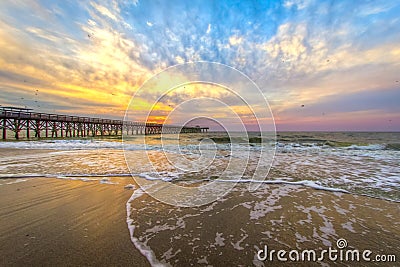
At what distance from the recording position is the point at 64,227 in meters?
2.94

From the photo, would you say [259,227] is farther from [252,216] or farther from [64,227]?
[64,227]

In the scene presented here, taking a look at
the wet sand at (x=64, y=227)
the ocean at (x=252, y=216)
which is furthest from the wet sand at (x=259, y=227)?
the wet sand at (x=64, y=227)

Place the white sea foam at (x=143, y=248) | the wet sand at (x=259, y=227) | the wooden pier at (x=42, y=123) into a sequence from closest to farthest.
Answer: the white sea foam at (x=143, y=248) → the wet sand at (x=259, y=227) → the wooden pier at (x=42, y=123)

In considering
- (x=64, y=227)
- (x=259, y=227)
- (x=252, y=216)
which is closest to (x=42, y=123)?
(x=64, y=227)

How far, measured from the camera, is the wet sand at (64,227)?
7.25 ft

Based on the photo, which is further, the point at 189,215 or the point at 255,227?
the point at 189,215

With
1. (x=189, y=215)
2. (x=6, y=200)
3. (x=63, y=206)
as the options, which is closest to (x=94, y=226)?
(x=63, y=206)

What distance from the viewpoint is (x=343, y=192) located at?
5055 mm

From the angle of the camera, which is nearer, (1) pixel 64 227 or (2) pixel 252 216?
(1) pixel 64 227

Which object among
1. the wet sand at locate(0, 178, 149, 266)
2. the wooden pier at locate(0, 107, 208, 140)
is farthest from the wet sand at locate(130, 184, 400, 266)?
the wooden pier at locate(0, 107, 208, 140)

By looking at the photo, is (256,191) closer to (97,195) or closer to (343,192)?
(343,192)

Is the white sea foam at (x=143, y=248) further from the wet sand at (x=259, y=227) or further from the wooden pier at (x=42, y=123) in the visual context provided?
the wooden pier at (x=42, y=123)

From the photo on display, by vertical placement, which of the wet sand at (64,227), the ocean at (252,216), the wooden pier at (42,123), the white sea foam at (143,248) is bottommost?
the ocean at (252,216)

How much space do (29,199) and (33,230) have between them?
6.08 ft
